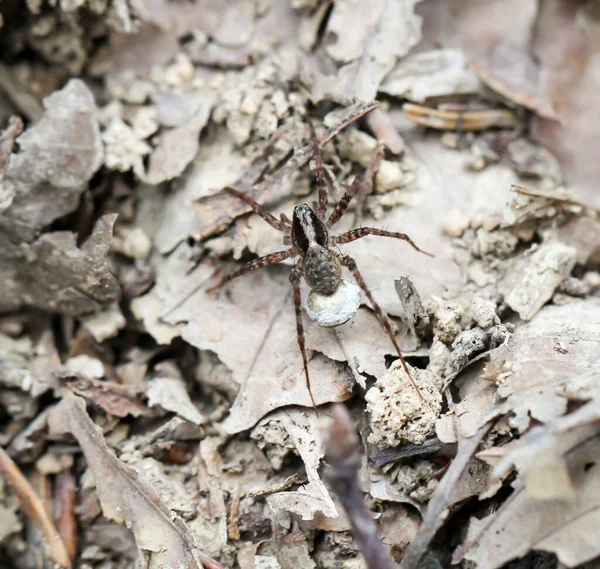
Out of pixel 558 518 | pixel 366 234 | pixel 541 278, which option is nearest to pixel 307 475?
pixel 558 518

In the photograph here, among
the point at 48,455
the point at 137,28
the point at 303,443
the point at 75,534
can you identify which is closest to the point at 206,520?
the point at 303,443

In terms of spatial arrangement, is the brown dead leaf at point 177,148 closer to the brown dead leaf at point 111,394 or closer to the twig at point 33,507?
the brown dead leaf at point 111,394

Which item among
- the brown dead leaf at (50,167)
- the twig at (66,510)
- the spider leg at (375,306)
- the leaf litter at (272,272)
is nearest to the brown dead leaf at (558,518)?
the leaf litter at (272,272)

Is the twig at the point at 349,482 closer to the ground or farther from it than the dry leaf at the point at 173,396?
farther from it

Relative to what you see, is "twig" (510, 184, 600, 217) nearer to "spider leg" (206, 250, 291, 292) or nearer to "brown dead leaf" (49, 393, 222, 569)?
"spider leg" (206, 250, 291, 292)

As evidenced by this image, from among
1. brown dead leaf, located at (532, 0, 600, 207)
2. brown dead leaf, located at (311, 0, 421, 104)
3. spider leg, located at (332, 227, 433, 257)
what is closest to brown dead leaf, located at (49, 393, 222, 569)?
spider leg, located at (332, 227, 433, 257)

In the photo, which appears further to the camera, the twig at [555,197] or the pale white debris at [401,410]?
the twig at [555,197]

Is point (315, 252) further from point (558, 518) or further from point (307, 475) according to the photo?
point (558, 518)
